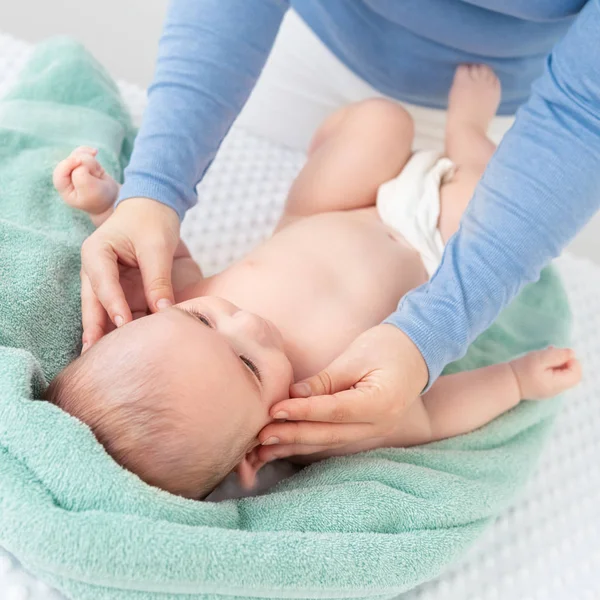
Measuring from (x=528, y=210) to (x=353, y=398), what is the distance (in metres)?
0.29

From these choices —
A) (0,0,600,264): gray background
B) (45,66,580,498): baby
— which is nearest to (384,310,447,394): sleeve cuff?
(45,66,580,498): baby

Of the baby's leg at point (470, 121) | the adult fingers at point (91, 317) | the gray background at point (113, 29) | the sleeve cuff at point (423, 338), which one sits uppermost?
the baby's leg at point (470, 121)

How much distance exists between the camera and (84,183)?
89 cm

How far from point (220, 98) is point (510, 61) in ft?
1.67

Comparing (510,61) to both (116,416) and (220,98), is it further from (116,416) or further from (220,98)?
(116,416)

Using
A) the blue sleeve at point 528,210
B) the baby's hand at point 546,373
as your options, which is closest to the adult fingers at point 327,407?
the blue sleeve at point 528,210

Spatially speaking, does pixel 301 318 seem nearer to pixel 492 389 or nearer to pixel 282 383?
pixel 282 383

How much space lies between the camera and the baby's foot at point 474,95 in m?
1.09

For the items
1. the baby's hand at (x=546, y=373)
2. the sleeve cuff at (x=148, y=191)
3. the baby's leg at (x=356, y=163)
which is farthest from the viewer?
the baby's leg at (x=356, y=163)

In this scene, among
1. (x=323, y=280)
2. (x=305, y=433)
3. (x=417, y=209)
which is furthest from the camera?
(x=417, y=209)

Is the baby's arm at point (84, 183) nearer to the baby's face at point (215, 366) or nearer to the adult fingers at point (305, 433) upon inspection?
the baby's face at point (215, 366)

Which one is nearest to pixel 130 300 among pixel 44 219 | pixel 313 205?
pixel 44 219

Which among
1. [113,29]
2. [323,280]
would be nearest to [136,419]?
[323,280]

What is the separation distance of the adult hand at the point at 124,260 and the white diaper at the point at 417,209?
357 millimetres
